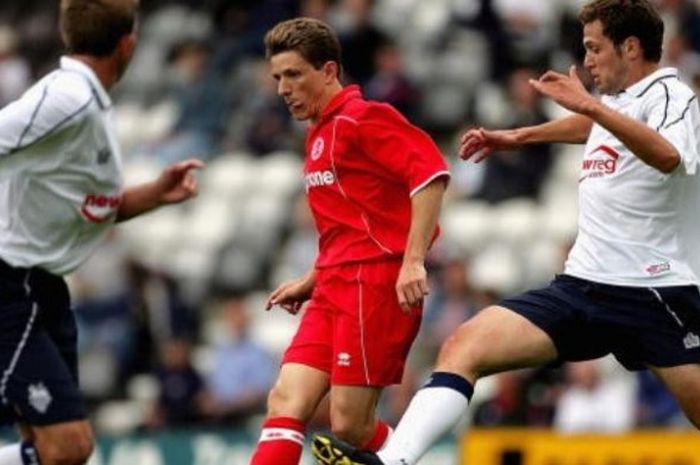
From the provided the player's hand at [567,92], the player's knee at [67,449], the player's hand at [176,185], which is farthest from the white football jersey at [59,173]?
the player's hand at [567,92]

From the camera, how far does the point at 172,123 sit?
2011 cm

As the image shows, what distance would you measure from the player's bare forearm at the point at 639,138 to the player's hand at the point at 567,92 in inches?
1.3

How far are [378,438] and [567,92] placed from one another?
1909mm

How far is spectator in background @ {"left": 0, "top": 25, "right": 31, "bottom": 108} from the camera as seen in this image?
21.2 meters

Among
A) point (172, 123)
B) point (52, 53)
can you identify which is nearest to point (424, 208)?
point (172, 123)

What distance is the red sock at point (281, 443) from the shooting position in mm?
9797

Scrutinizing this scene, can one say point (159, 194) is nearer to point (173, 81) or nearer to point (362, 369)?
point (362, 369)

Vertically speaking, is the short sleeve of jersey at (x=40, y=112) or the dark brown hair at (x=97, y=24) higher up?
the dark brown hair at (x=97, y=24)

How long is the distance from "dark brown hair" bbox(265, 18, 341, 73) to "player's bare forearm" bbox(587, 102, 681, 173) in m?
1.45

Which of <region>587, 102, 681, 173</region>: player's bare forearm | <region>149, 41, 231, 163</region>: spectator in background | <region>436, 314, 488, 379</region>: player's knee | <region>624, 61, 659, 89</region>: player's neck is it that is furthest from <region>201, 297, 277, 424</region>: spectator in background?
<region>587, 102, 681, 173</region>: player's bare forearm

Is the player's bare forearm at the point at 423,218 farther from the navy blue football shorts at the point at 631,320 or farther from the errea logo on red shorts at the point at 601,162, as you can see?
the errea logo on red shorts at the point at 601,162

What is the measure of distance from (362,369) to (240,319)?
7114mm

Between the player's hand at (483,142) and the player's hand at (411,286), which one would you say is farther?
the player's hand at (483,142)

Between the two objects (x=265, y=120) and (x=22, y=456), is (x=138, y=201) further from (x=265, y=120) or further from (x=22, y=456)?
(x=265, y=120)
